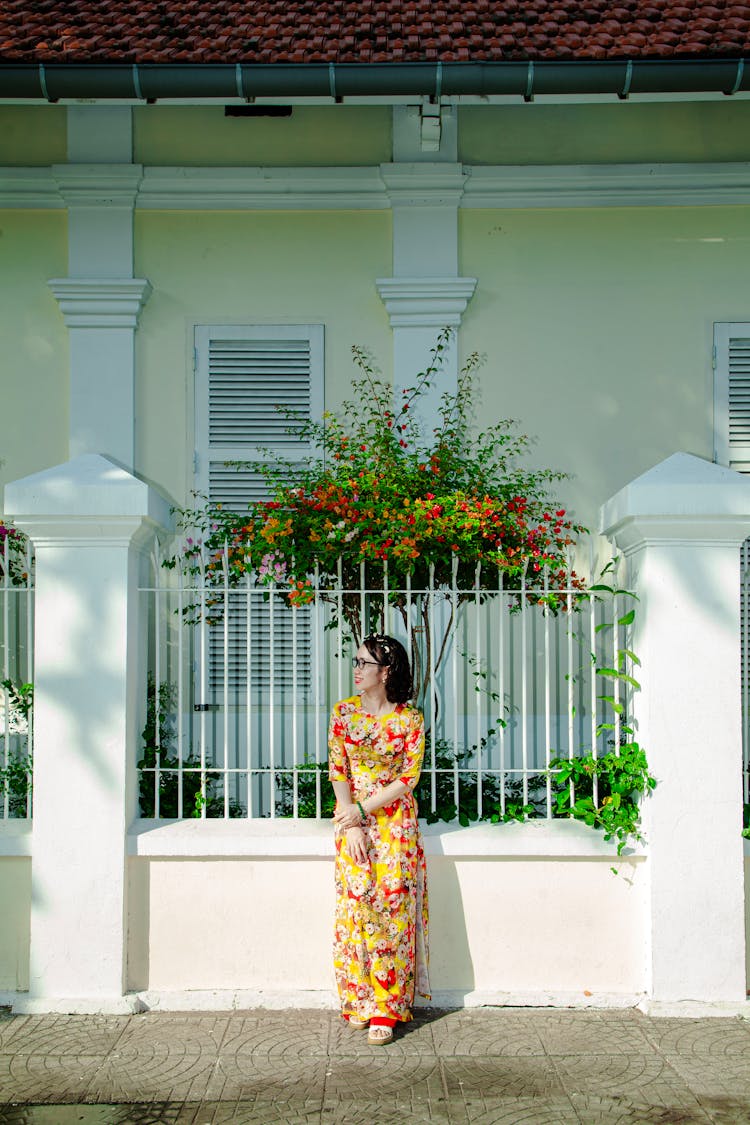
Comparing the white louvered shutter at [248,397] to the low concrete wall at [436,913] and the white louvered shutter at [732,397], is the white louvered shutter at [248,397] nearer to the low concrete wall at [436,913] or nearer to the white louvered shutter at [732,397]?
the low concrete wall at [436,913]

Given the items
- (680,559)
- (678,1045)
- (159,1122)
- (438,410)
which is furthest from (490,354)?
(159,1122)

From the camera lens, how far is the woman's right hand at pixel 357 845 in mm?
3914

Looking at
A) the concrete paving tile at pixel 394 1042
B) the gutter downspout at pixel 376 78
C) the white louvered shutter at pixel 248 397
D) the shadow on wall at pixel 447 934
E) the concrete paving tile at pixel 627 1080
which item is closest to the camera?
the concrete paving tile at pixel 627 1080

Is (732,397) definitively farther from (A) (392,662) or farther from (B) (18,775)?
(B) (18,775)

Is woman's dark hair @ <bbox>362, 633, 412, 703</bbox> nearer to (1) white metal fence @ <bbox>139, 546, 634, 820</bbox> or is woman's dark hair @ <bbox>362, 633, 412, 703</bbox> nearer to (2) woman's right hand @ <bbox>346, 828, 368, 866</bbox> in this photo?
(1) white metal fence @ <bbox>139, 546, 634, 820</bbox>

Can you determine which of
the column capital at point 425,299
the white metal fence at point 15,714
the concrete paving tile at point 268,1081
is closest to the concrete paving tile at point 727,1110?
the concrete paving tile at point 268,1081

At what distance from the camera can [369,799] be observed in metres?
3.96

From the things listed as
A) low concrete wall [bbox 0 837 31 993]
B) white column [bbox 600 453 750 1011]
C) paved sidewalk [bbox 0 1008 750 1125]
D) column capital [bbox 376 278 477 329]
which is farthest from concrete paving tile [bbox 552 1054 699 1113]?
column capital [bbox 376 278 477 329]

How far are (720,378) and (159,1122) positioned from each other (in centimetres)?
460

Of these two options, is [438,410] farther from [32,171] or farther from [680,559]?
[32,171]

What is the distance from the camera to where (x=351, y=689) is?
5.79 meters

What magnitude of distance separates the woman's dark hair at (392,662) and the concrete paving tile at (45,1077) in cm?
166

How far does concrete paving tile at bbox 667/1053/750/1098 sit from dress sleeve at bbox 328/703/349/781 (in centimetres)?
152

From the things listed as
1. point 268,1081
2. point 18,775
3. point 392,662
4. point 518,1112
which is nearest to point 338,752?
point 392,662
